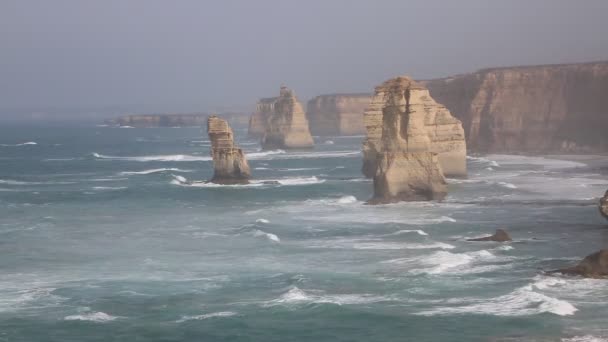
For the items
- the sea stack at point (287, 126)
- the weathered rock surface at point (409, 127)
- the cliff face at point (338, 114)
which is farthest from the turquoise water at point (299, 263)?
the cliff face at point (338, 114)

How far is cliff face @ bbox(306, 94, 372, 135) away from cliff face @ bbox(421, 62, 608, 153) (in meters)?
63.7

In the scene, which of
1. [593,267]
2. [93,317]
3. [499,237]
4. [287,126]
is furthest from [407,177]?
[287,126]

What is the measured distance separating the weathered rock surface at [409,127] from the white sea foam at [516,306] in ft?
74.2

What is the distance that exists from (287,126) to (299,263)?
3265 inches

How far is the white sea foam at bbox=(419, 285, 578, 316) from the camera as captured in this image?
29609 mm

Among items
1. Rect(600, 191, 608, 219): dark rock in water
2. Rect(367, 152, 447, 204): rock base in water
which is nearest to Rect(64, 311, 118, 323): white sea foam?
→ Rect(600, 191, 608, 219): dark rock in water

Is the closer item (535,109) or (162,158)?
(535,109)

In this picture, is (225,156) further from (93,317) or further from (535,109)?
(535,109)

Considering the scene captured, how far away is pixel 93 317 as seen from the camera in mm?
30547

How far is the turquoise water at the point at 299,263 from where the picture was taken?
95.7ft

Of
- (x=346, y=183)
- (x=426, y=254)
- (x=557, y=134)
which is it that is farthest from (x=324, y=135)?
(x=426, y=254)

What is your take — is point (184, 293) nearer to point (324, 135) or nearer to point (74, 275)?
A: point (74, 275)

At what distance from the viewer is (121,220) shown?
177 feet

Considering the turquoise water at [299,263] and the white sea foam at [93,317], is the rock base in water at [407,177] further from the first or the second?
the white sea foam at [93,317]
